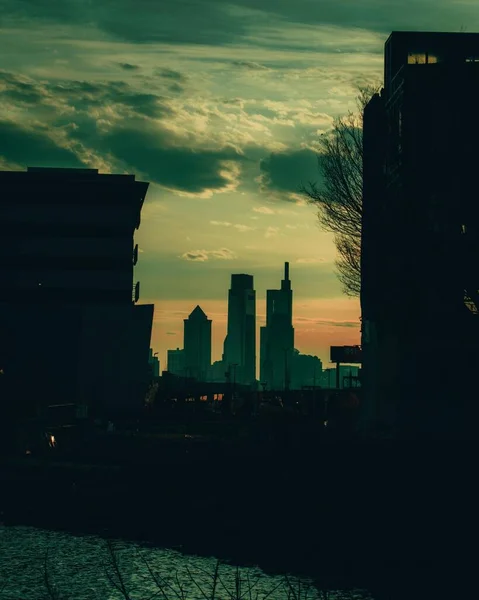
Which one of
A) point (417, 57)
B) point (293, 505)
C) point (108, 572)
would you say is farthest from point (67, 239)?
point (108, 572)

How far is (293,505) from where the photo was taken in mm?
34281

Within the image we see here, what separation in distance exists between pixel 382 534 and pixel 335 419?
102 ft

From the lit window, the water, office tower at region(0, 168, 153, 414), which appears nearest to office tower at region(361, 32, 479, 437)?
the lit window

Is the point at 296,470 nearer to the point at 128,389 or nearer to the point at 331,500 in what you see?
the point at 331,500

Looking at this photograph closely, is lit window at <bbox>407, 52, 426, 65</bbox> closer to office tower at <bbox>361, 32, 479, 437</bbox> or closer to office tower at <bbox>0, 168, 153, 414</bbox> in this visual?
office tower at <bbox>361, 32, 479, 437</bbox>

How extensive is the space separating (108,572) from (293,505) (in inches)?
385

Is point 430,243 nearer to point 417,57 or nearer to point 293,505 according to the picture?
point 417,57

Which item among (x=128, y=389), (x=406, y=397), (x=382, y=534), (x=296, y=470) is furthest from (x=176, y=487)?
(x=128, y=389)

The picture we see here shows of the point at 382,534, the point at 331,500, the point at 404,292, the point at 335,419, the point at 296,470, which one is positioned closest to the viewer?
the point at 382,534

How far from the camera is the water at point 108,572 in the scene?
76.4 feet

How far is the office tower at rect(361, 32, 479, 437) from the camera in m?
56.3

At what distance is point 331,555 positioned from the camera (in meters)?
28.7

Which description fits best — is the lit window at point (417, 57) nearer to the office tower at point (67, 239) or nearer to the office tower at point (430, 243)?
the office tower at point (430, 243)

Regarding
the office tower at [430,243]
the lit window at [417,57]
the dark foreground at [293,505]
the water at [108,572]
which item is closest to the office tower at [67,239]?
the lit window at [417,57]
